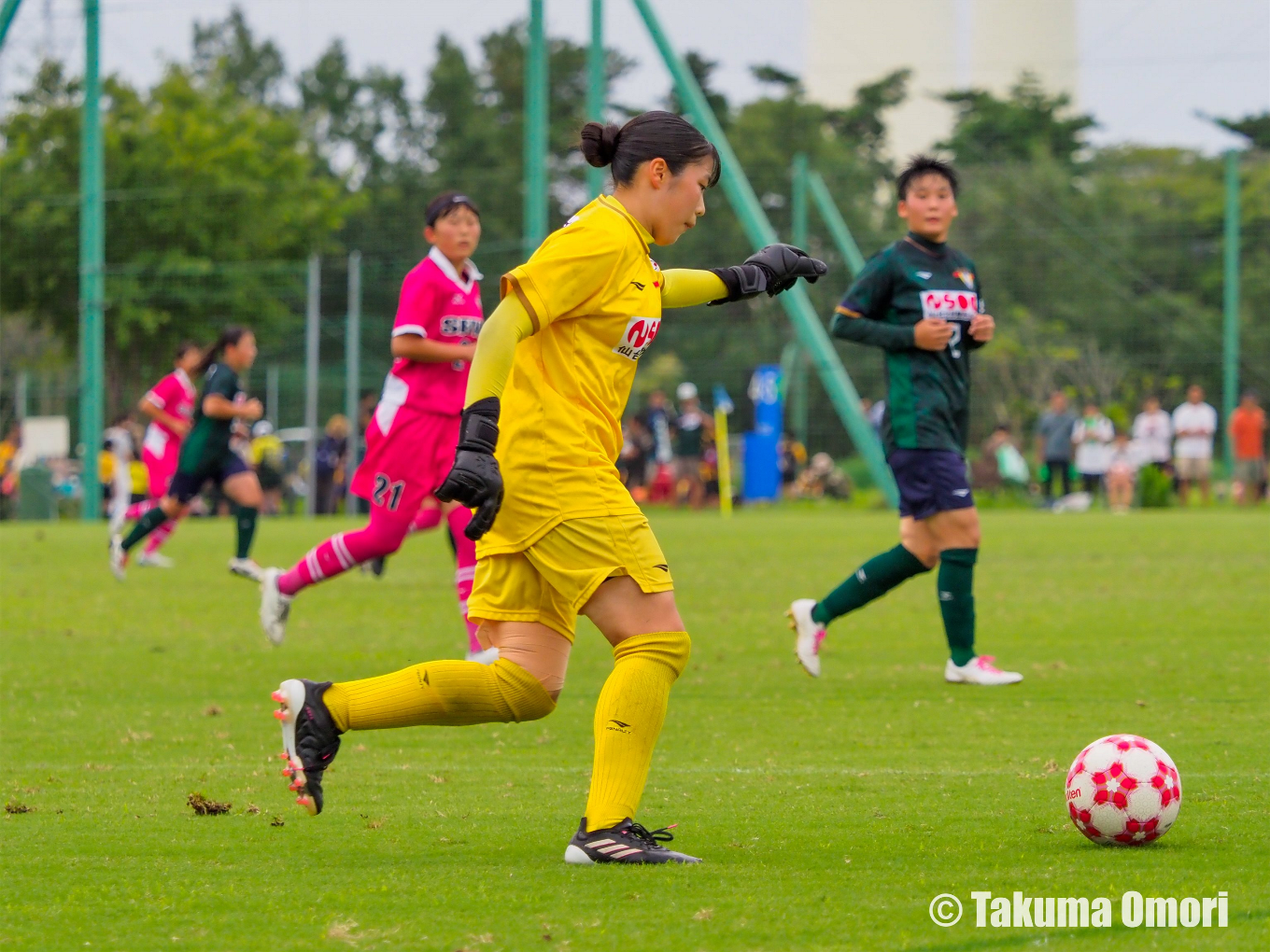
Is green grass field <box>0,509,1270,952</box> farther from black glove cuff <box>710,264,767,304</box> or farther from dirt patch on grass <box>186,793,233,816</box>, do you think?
black glove cuff <box>710,264,767,304</box>

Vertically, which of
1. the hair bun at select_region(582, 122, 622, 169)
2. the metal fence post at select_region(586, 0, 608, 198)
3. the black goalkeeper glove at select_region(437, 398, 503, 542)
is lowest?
the black goalkeeper glove at select_region(437, 398, 503, 542)

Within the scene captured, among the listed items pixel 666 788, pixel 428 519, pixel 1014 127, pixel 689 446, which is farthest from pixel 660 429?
pixel 666 788

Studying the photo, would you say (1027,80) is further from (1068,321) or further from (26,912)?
(26,912)

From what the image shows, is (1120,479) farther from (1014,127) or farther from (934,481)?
(934,481)

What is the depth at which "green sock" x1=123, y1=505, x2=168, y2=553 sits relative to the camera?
1302 cm

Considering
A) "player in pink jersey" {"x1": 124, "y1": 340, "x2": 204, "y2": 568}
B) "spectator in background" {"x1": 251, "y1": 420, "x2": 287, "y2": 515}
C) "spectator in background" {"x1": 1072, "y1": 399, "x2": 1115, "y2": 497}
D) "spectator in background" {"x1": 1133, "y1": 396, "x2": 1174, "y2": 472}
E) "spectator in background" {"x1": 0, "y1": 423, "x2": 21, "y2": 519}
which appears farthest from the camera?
"spectator in background" {"x1": 251, "y1": 420, "x2": 287, "y2": 515}

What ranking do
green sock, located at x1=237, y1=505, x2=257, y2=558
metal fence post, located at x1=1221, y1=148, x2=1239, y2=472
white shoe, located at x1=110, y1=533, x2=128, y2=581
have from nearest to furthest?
1. green sock, located at x1=237, y1=505, x2=257, y2=558
2. white shoe, located at x1=110, y1=533, x2=128, y2=581
3. metal fence post, located at x1=1221, y1=148, x2=1239, y2=472

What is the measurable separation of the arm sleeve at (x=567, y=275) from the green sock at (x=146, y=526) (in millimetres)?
9828

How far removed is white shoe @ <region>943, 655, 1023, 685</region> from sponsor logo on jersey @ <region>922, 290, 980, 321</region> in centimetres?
150

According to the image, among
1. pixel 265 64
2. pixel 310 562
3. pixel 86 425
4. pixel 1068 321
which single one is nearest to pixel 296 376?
pixel 86 425

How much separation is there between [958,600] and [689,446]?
69.2 ft

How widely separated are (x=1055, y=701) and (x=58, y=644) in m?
5.23

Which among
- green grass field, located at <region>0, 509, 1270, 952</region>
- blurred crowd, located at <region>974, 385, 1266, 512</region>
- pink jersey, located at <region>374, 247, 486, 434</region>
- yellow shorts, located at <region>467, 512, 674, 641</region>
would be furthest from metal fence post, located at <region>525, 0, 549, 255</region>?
yellow shorts, located at <region>467, 512, 674, 641</region>

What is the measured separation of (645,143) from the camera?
400 cm
